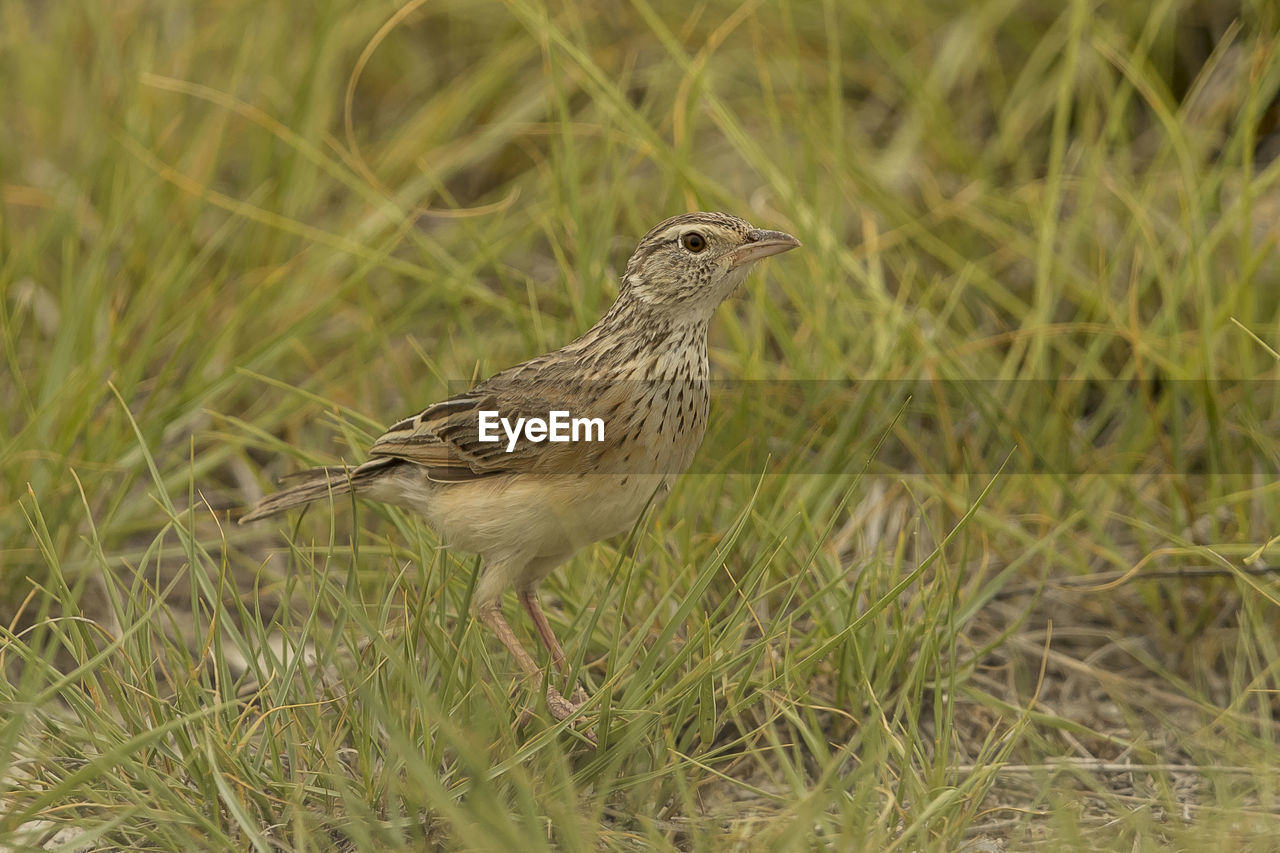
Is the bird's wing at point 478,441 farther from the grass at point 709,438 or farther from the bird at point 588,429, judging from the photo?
the grass at point 709,438

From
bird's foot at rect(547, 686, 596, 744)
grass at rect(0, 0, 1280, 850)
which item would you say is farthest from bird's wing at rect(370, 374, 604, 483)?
bird's foot at rect(547, 686, 596, 744)

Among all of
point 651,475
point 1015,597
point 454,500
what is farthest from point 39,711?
point 1015,597

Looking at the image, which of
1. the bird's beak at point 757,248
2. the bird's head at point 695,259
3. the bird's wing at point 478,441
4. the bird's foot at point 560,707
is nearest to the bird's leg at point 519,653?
the bird's foot at point 560,707

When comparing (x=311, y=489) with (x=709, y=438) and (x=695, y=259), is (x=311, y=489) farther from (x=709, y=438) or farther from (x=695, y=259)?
(x=709, y=438)

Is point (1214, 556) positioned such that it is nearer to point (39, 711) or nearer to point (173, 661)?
point (173, 661)

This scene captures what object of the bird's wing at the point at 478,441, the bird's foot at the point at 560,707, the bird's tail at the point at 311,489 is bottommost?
the bird's foot at the point at 560,707

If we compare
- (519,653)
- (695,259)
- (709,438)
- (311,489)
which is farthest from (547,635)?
(709,438)

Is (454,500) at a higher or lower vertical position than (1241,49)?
lower

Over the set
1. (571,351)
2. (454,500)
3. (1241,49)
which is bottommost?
(454,500)
